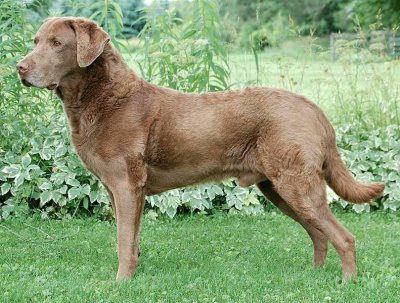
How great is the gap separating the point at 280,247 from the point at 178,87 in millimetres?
2030

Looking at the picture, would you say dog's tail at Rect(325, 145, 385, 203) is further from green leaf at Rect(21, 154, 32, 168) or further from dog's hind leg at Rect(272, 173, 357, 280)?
green leaf at Rect(21, 154, 32, 168)

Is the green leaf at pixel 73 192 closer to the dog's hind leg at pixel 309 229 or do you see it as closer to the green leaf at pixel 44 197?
the green leaf at pixel 44 197

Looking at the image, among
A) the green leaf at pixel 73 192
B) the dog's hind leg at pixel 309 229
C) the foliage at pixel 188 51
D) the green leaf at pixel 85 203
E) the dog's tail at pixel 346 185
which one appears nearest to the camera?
the dog's tail at pixel 346 185

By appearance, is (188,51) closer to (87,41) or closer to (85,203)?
(85,203)

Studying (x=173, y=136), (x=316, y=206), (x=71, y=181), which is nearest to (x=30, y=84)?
(x=173, y=136)

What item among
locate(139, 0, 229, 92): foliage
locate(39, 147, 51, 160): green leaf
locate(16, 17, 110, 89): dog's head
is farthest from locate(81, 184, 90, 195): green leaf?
locate(16, 17, 110, 89): dog's head

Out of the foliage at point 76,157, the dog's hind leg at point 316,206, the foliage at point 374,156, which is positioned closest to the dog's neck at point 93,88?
the dog's hind leg at point 316,206

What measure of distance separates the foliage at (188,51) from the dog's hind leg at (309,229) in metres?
1.96

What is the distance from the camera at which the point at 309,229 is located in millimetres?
4906

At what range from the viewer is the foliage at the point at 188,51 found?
6.71 m

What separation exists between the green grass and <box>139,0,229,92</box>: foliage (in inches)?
52.8

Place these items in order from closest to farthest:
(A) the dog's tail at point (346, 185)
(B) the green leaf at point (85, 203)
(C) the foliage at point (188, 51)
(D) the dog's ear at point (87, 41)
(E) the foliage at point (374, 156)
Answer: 1. (D) the dog's ear at point (87, 41)
2. (A) the dog's tail at point (346, 185)
3. (B) the green leaf at point (85, 203)
4. (C) the foliage at point (188, 51)
5. (E) the foliage at point (374, 156)

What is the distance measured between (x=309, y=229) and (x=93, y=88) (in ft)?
5.92

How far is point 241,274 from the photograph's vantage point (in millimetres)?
4691
